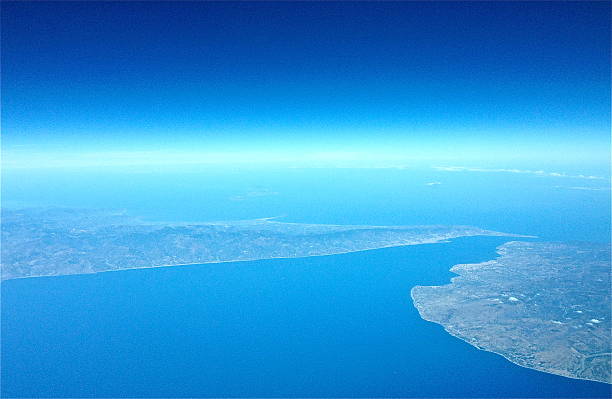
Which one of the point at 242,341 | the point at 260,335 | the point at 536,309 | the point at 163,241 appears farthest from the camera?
the point at 163,241

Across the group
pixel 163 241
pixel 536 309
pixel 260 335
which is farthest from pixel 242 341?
pixel 163 241

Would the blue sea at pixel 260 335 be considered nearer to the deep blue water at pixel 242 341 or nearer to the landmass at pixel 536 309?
the deep blue water at pixel 242 341

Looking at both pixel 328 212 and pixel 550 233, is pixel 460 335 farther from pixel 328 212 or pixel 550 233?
pixel 328 212

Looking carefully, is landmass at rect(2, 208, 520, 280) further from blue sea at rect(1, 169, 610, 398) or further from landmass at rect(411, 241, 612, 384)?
landmass at rect(411, 241, 612, 384)

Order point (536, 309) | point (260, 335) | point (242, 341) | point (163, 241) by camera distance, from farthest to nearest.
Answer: point (163, 241) → point (536, 309) → point (260, 335) → point (242, 341)

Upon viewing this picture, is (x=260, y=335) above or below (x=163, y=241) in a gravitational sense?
below

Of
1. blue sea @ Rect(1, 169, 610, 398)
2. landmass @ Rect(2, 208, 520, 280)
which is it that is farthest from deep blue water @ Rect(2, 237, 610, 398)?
landmass @ Rect(2, 208, 520, 280)

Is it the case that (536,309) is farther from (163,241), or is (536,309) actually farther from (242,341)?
(163,241)
